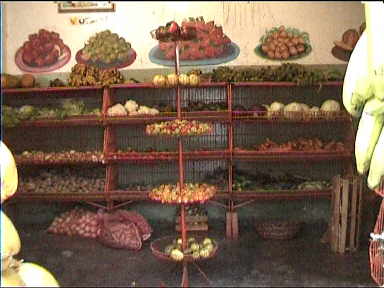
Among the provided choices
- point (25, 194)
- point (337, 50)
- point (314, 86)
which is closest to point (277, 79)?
point (314, 86)

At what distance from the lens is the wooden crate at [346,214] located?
498 cm

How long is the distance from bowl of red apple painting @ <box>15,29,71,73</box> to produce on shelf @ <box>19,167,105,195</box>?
4.11ft

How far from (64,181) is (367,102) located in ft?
17.7

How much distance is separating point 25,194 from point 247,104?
2.82m

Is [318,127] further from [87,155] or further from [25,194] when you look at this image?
[25,194]

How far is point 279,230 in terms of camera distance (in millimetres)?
5531

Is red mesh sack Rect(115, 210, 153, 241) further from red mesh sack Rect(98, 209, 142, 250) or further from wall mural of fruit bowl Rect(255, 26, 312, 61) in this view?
wall mural of fruit bowl Rect(255, 26, 312, 61)

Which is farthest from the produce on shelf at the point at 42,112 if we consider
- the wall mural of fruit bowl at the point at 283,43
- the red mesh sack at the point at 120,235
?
the wall mural of fruit bowl at the point at 283,43

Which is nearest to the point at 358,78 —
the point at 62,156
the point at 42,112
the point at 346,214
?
the point at 346,214

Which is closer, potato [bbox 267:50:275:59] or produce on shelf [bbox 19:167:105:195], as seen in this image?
potato [bbox 267:50:275:59]

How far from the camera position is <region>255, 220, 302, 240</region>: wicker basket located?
A: 18.1 feet

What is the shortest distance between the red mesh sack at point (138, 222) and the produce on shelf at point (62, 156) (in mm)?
658

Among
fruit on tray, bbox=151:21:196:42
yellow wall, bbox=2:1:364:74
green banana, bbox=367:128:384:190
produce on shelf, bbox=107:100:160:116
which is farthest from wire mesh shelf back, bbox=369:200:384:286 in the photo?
produce on shelf, bbox=107:100:160:116

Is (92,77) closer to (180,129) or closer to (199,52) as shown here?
(199,52)
